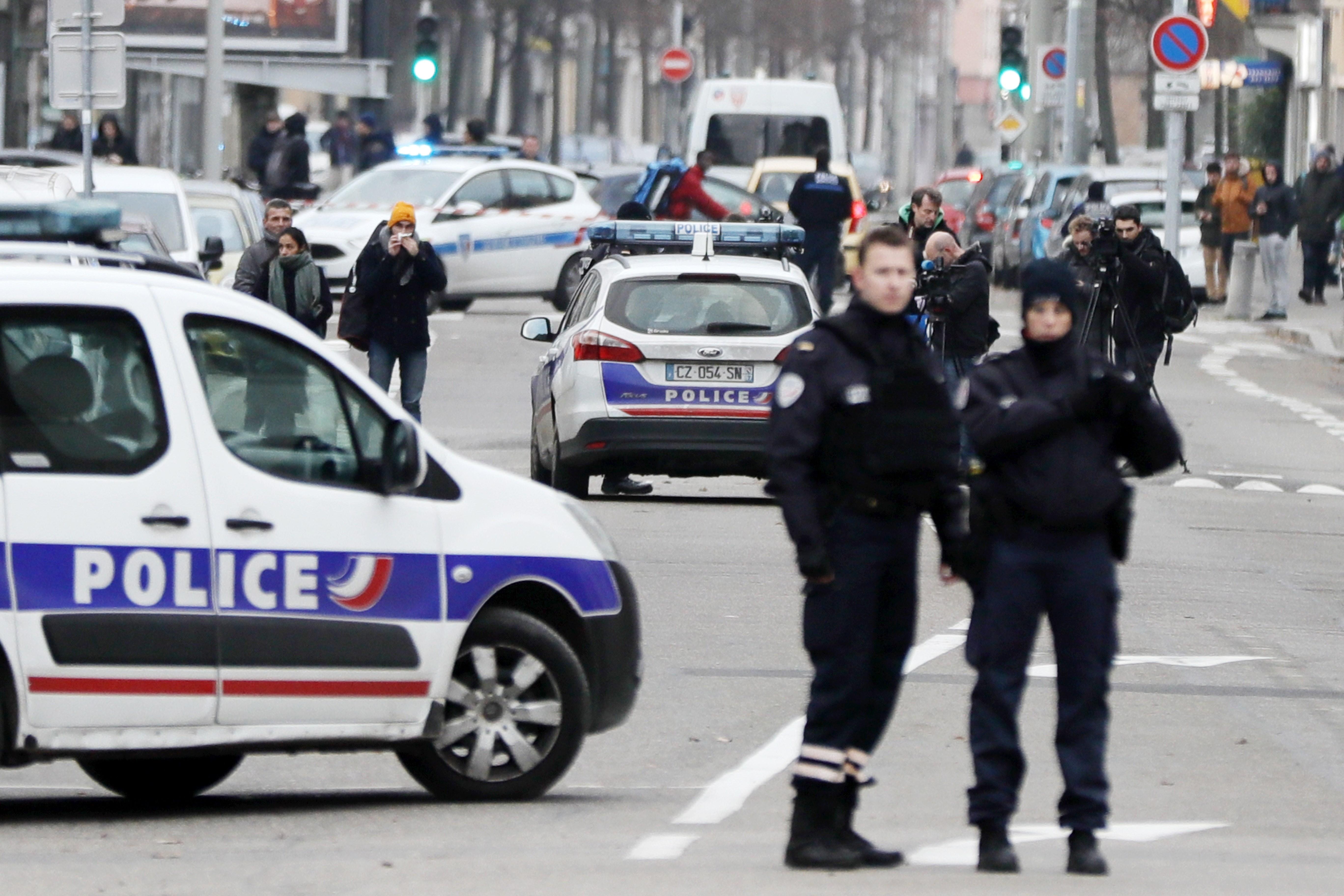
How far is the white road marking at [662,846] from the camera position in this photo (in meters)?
7.21

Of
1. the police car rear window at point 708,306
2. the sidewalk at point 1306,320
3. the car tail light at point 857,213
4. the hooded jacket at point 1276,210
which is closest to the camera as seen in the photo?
the police car rear window at point 708,306

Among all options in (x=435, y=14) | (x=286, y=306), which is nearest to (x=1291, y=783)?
(x=286, y=306)

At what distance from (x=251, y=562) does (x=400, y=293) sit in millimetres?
10392

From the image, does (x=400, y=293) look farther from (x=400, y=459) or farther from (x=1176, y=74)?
(x=1176, y=74)

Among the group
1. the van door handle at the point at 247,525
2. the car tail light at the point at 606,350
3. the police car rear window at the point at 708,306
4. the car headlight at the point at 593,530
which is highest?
the police car rear window at the point at 708,306

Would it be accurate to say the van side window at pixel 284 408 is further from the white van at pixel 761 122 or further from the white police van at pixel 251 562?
the white van at pixel 761 122

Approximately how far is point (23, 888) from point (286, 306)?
10.8 meters

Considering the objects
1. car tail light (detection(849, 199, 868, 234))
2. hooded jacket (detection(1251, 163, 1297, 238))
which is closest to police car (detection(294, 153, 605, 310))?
car tail light (detection(849, 199, 868, 234))

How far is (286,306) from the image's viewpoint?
17.2m

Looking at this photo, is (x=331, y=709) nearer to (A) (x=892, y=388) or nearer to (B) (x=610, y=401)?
(A) (x=892, y=388)

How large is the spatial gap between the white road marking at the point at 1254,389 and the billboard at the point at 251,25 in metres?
19.9

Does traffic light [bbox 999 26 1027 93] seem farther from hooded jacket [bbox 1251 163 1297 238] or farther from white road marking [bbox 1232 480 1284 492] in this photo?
white road marking [bbox 1232 480 1284 492]

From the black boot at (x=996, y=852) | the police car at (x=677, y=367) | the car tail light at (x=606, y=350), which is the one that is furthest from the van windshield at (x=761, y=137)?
the black boot at (x=996, y=852)

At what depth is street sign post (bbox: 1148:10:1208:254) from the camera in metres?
30.2
